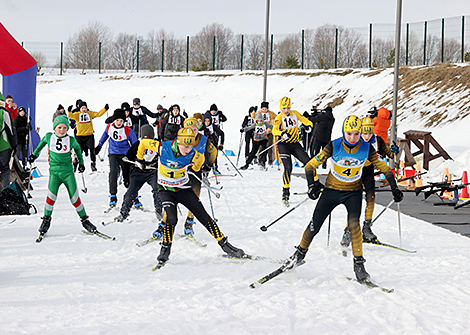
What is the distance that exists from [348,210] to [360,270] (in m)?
0.62

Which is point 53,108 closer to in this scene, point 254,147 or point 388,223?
point 254,147

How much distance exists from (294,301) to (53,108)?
33.0m

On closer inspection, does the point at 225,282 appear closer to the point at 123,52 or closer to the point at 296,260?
the point at 296,260

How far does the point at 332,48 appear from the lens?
50344mm

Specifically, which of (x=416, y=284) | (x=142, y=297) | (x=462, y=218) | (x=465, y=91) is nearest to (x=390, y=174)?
(x=416, y=284)

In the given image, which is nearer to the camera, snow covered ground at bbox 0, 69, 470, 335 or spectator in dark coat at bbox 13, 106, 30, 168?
snow covered ground at bbox 0, 69, 470, 335

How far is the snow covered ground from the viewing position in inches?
161

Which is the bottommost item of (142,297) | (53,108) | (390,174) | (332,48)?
(142,297)

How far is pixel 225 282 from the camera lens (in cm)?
517

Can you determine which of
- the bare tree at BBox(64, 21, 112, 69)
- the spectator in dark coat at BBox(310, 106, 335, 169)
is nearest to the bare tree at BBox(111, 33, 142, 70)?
the bare tree at BBox(64, 21, 112, 69)

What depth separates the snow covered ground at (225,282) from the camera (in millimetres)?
4094

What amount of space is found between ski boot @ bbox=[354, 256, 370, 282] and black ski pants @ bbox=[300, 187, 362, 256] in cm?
6

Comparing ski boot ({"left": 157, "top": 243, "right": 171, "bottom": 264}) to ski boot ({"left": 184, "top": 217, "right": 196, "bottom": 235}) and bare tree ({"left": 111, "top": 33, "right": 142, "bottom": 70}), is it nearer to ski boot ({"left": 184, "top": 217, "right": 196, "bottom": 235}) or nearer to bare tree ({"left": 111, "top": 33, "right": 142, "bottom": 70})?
ski boot ({"left": 184, "top": 217, "right": 196, "bottom": 235})

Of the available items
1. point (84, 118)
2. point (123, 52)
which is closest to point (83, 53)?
point (123, 52)
